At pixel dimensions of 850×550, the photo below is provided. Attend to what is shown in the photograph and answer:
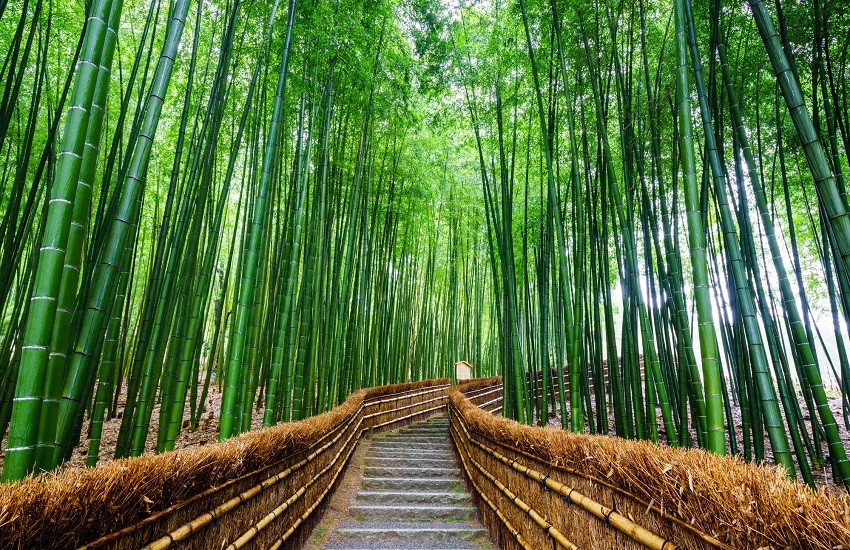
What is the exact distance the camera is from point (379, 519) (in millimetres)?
3104

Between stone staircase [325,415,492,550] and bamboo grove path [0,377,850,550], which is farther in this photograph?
stone staircase [325,415,492,550]

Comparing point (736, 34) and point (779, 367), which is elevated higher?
point (736, 34)

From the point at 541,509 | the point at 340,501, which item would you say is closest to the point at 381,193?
the point at 340,501

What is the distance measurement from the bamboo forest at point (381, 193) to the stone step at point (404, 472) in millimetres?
718

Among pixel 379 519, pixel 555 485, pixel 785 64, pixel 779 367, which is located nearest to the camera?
pixel 785 64

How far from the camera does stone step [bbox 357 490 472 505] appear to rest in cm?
332

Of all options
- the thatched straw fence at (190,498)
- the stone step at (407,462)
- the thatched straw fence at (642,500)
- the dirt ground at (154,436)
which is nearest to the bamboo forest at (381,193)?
the dirt ground at (154,436)

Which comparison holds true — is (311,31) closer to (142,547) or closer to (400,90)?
(400,90)

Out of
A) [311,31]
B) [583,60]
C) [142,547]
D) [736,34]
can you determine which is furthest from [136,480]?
[736,34]

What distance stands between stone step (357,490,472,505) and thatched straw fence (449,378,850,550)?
31.2 inches

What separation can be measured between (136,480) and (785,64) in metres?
2.27

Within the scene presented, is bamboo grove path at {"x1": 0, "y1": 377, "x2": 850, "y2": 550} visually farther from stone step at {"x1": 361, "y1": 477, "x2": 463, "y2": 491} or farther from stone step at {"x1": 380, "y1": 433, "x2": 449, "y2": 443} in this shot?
stone step at {"x1": 380, "y1": 433, "x2": 449, "y2": 443}

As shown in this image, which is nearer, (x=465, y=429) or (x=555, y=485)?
(x=555, y=485)

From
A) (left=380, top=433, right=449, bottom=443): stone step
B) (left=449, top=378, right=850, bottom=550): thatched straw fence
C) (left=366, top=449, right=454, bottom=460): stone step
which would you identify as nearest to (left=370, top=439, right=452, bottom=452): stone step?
(left=380, top=433, right=449, bottom=443): stone step
